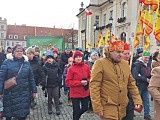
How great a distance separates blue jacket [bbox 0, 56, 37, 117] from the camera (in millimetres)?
5023

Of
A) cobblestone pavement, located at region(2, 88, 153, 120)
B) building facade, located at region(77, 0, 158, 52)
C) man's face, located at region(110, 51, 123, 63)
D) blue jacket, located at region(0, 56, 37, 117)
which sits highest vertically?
building facade, located at region(77, 0, 158, 52)

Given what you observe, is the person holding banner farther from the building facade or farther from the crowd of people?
the building facade

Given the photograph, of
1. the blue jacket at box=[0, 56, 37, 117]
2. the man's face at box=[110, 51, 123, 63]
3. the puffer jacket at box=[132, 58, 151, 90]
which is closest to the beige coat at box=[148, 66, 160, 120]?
the man's face at box=[110, 51, 123, 63]

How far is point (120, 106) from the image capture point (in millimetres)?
4105

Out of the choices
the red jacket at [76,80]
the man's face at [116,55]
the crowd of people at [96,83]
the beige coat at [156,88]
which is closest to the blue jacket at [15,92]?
the crowd of people at [96,83]

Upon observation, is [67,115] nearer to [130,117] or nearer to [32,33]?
[130,117]

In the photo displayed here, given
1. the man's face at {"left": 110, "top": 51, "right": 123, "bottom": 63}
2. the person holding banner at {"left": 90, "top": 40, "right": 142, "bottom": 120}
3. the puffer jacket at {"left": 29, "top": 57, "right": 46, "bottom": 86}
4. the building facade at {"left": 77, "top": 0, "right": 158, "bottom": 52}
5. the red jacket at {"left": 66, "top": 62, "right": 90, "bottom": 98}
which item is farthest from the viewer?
the building facade at {"left": 77, "top": 0, "right": 158, "bottom": 52}

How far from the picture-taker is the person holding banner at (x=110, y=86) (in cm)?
400

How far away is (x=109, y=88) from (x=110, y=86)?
3 cm

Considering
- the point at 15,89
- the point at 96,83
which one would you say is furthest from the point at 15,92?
the point at 96,83

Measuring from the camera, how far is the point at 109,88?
13.2ft

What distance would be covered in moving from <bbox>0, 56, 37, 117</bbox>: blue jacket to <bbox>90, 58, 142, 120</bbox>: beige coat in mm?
1601

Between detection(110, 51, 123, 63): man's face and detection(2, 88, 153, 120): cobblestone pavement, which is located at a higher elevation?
detection(110, 51, 123, 63): man's face

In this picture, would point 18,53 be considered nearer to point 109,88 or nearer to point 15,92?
point 15,92
